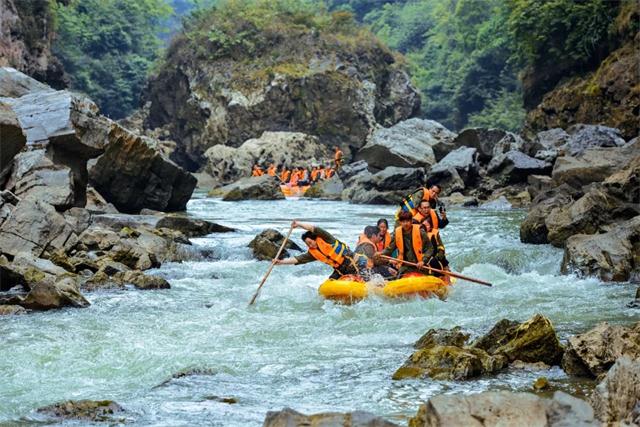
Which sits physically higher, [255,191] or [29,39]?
[29,39]

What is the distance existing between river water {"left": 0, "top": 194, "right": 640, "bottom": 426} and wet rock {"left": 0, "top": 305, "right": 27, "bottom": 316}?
0.17m

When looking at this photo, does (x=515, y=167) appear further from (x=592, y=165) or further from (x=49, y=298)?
(x=49, y=298)

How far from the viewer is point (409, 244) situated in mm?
10438

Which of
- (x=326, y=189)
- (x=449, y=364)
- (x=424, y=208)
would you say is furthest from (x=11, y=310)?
(x=326, y=189)

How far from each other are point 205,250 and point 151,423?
→ 847cm

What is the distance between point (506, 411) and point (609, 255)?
7.62 metres

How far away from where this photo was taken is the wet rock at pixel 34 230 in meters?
10.9

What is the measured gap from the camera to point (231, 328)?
8.37 meters

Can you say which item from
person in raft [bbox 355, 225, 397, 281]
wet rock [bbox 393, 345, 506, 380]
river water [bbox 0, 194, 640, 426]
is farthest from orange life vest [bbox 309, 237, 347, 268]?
wet rock [bbox 393, 345, 506, 380]

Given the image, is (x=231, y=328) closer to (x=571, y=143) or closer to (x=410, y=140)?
(x=571, y=143)

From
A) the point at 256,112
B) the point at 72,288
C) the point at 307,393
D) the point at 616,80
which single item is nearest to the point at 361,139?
the point at 256,112

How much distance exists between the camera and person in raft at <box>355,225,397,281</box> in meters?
10.4

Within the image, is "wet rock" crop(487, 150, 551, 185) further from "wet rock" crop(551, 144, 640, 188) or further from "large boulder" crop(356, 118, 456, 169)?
"large boulder" crop(356, 118, 456, 169)

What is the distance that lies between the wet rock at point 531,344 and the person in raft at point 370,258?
11.6 feet
